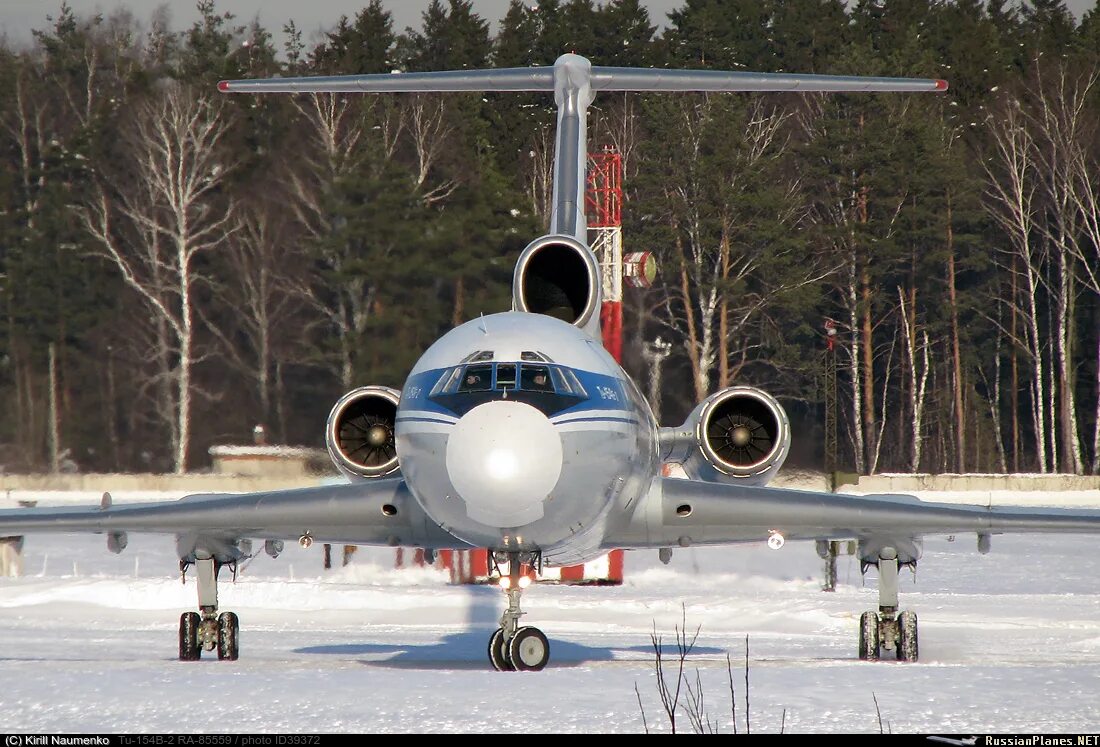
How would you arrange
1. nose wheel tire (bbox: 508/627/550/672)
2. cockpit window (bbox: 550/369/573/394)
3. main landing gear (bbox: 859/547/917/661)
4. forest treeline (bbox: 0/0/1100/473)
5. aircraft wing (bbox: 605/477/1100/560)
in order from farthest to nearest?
1. forest treeline (bbox: 0/0/1100/473)
2. main landing gear (bbox: 859/547/917/661)
3. aircraft wing (bbox: 605/477/1100/560)
4. nose wheel tire (bbox: 508/627/550/672)
5. cockpit window (bbox: 550/369/573/394)

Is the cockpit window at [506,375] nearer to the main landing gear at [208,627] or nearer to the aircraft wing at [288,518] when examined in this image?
the aircraft wing at [288,518]

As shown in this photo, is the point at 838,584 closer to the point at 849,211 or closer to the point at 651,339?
the point at 651,339

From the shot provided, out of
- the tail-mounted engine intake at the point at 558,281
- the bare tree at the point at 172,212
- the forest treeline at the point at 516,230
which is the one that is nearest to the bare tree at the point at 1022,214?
the forest treeline at the point at 516,230

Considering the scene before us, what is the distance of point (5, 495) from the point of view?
38.8 metres

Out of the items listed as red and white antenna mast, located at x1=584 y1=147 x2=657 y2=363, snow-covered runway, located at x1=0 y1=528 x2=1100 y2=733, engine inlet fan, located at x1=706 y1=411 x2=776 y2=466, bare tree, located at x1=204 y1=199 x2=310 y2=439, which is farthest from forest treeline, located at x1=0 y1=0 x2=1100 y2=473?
engine inlet fan, located at x1=706 y1=411 x2=776 y2=466

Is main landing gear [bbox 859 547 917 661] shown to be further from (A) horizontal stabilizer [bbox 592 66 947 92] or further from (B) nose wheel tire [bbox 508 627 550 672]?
(A) horizontal stabilizer [bbox 592 66 947 92]

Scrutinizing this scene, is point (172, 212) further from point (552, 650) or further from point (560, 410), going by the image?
point (560, 410)

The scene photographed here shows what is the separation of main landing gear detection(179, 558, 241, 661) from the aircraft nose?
16.1ft

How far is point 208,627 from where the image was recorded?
15.6 m

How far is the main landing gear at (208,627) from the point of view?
15523 millimetres

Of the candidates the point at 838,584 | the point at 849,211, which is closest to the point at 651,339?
the point at 849,211

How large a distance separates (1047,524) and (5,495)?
98.9 ft

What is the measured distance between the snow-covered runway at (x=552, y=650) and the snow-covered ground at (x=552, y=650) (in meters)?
0.04

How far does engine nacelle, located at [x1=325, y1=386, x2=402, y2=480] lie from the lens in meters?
15.2
